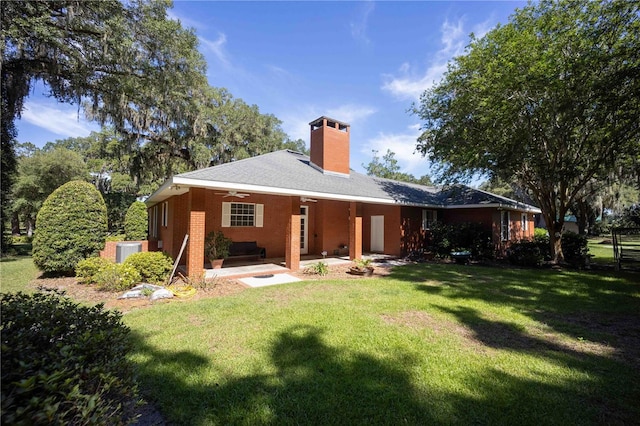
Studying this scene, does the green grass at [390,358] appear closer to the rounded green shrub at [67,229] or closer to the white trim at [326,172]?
the rounded green shrub at [67,229]

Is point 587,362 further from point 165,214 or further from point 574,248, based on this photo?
point 165,214

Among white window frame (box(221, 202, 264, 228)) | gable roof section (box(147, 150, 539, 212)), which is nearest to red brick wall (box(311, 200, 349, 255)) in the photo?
gable roof section (box(147, 150, 539, 212))

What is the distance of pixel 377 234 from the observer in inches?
642

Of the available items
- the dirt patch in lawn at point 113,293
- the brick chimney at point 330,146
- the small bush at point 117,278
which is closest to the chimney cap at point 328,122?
the brick chimney at point 330,146

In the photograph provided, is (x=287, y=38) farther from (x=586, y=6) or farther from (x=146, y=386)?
(x=146, y=386)

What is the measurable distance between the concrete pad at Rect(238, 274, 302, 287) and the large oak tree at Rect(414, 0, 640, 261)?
8618 mm

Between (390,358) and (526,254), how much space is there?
12482 mm

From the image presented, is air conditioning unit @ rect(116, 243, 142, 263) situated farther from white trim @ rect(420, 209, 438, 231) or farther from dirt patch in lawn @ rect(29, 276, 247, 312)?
white trim @ rect(420, 209, 438, 231)

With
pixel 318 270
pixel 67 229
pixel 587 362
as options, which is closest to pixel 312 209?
pixel 318 270

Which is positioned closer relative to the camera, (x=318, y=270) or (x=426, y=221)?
(x=318, y=270)

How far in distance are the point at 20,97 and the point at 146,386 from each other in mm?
13628

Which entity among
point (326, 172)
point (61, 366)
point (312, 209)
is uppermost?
point (326, 172)

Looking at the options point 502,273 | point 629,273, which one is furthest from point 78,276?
point 629,273

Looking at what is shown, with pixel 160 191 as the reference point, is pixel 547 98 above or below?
above
